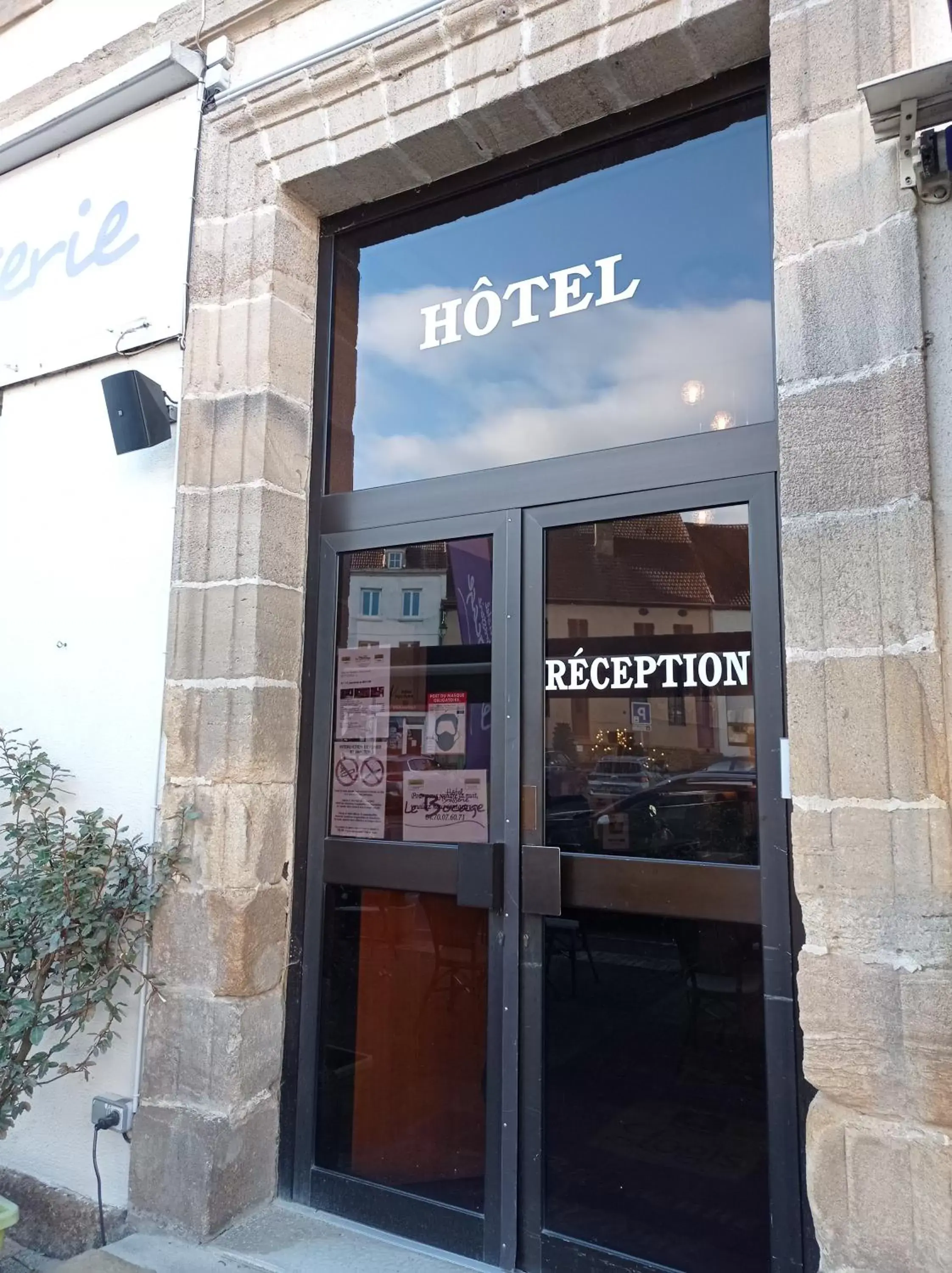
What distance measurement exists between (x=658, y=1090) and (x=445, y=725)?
1.18 m

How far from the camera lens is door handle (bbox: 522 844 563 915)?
2.61 meters

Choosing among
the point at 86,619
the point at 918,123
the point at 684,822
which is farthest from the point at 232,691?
the point at 918,123

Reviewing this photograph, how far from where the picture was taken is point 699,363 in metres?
2.66

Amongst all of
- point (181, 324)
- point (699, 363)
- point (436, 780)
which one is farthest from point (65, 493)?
point (699, 363)

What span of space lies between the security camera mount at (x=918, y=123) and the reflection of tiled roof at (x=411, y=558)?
1.60 m

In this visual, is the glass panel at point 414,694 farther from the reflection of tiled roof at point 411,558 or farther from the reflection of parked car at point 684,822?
the reflection of parked car at point 684,822

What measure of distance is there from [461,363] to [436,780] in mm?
1381

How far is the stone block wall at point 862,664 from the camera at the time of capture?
1.88 m

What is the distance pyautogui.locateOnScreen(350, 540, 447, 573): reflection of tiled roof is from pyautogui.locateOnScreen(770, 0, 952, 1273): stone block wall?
119 centimetres

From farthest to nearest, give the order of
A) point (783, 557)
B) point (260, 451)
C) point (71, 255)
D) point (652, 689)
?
point (71, 255)
point (260, 451)
point (652, 689)
point (783, 557)

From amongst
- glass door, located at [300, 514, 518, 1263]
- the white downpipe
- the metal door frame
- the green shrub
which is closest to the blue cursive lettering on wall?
the white downpipe

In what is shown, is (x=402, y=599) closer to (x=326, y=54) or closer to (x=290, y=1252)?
(x=326, y=54)

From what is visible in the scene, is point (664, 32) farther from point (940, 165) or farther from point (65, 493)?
point (65, 493)

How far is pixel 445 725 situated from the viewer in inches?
116
